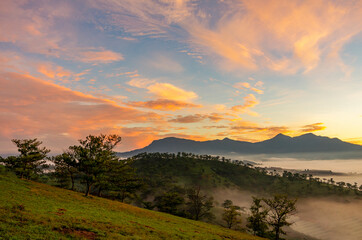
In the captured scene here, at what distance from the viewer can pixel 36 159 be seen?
71.0m

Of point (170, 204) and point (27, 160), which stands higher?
point (27, 160)

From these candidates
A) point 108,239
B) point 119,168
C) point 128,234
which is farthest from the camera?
point 119,168

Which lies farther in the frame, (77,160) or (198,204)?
(198,204)

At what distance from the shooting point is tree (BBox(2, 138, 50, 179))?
221 feet

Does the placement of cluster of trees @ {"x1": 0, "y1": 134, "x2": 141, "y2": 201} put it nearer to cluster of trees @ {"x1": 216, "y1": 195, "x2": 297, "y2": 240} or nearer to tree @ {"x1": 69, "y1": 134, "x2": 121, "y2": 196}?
tree @ {"x1": 69, "y1": 134, "x2": 121, "y2": 196}

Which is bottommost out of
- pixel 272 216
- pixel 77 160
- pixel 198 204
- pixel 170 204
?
pixel 198 204

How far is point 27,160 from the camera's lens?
6838 cm

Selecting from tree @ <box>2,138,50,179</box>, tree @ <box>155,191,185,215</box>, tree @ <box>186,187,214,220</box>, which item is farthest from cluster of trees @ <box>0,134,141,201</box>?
tree @ <box>186,187,214,220</box>

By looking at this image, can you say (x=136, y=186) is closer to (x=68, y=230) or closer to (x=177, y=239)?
(x=177, y=239)

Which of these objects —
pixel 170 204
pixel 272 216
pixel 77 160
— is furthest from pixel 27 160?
pixel 272 216

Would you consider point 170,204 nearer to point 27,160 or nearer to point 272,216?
point 272,216

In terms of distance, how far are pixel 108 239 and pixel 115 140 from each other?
56051 mm

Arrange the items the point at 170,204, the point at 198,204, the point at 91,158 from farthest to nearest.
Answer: the point at 198,204 → the point at 170,204 → the point at 91,158

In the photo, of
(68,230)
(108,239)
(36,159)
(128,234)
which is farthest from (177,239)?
(36,159)
